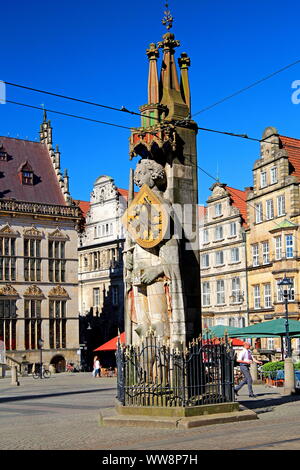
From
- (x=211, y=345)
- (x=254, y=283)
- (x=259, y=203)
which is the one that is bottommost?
(x=211, y=345)

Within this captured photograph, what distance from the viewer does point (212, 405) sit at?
14.7 m

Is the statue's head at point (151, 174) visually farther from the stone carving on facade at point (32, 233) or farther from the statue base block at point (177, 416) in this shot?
the stone carving on facade at point (32, 233)

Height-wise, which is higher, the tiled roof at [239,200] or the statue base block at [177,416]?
the tiled roof at [239,200]

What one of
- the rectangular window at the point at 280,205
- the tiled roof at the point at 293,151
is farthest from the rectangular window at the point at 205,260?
the tiled roof at the point at 293,151

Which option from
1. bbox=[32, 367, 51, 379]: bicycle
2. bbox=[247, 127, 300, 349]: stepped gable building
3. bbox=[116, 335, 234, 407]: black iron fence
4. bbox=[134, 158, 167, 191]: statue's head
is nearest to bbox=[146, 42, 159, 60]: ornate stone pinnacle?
bbox=[134, 158, 167, 191]: statue's head

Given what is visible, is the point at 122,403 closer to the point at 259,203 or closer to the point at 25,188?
the point at 259,203

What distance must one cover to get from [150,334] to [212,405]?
1.91m

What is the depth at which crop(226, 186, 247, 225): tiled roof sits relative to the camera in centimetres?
5388

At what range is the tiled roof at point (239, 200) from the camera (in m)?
53.9

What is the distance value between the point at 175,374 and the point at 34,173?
1791 inches

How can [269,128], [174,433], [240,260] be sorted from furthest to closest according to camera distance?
[240,260] → [269,128] → [174,433]

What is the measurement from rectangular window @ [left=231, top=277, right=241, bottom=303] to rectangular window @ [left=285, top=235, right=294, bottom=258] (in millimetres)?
6991

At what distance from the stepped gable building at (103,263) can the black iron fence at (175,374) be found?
148 feet
